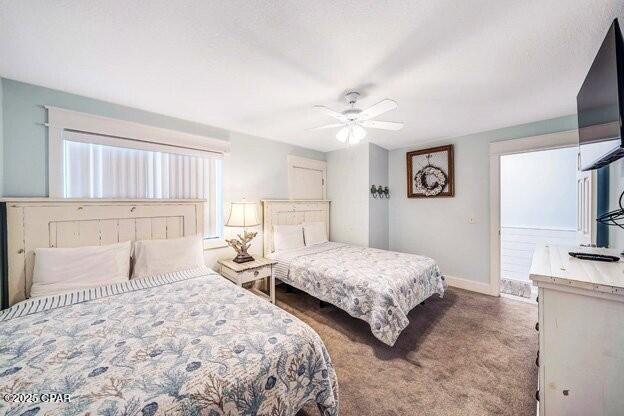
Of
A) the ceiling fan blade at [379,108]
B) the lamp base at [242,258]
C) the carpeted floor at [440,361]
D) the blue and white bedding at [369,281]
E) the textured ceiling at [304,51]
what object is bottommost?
the carpeted floor at [440,361]

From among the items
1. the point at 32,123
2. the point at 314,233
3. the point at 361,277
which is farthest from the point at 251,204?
the point at 32,123

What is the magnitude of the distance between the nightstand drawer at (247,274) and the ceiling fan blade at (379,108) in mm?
1966

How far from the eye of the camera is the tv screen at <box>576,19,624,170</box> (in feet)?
3.30

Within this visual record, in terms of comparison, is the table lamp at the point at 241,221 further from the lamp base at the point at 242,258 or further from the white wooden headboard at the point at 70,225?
the white wooden headboard at the point at 70,225

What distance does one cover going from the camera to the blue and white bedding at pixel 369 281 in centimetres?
202

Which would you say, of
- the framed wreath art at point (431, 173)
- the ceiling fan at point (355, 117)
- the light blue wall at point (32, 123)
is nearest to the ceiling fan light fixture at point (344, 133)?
the ceiling fan at point (355, 117)

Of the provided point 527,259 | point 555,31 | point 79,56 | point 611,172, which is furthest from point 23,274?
point 527,259

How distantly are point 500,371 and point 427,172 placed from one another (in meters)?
2.78

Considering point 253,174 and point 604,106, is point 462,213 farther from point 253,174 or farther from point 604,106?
point 253,174

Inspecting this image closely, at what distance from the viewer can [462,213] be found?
11.4 ft

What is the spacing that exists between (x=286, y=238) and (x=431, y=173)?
256cm

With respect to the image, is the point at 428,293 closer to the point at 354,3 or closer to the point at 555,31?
the point at 555,31

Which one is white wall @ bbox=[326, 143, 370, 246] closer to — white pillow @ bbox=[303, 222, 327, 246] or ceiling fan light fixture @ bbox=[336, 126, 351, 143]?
white pillow @ bbox=[303, 222, 327, 246]

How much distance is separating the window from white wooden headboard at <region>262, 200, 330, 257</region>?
0.66 meters
